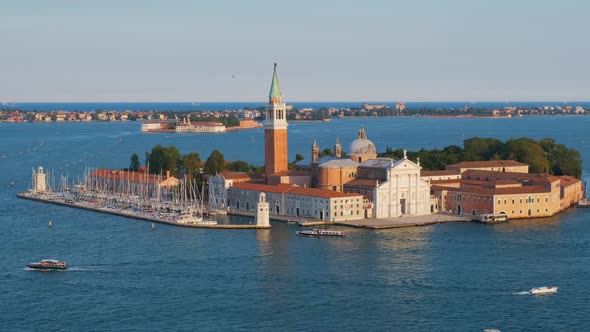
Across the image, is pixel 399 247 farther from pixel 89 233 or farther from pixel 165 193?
pixel 165 193

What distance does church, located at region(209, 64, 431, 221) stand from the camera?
39.0 m

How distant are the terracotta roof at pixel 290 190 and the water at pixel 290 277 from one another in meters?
2.53

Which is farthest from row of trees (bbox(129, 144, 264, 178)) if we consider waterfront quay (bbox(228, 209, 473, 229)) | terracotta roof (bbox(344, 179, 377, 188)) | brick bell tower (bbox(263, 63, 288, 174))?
waterfront quay (bbox(228, 209, 473, 229))

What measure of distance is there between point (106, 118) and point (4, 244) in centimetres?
→ 13627

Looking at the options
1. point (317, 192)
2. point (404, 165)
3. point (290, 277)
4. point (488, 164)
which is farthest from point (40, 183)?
point (290, 277)

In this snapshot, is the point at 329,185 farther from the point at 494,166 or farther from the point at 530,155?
the point at 530,155

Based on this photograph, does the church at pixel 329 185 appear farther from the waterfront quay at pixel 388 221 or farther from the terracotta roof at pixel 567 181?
the terracotta roof at pixel 567 181

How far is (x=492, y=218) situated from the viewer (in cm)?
3825

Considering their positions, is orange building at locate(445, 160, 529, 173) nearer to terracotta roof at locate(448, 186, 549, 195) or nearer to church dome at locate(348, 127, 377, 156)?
church dome at locate(348, 127, 377, 156)

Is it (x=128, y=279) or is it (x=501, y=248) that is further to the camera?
(x=501, y=248)

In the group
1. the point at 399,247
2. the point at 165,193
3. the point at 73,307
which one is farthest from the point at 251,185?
the point at 73,307

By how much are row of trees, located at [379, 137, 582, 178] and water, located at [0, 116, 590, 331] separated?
8496 mm

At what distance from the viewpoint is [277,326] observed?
22875 millimetres

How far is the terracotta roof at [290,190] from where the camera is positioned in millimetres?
38906
